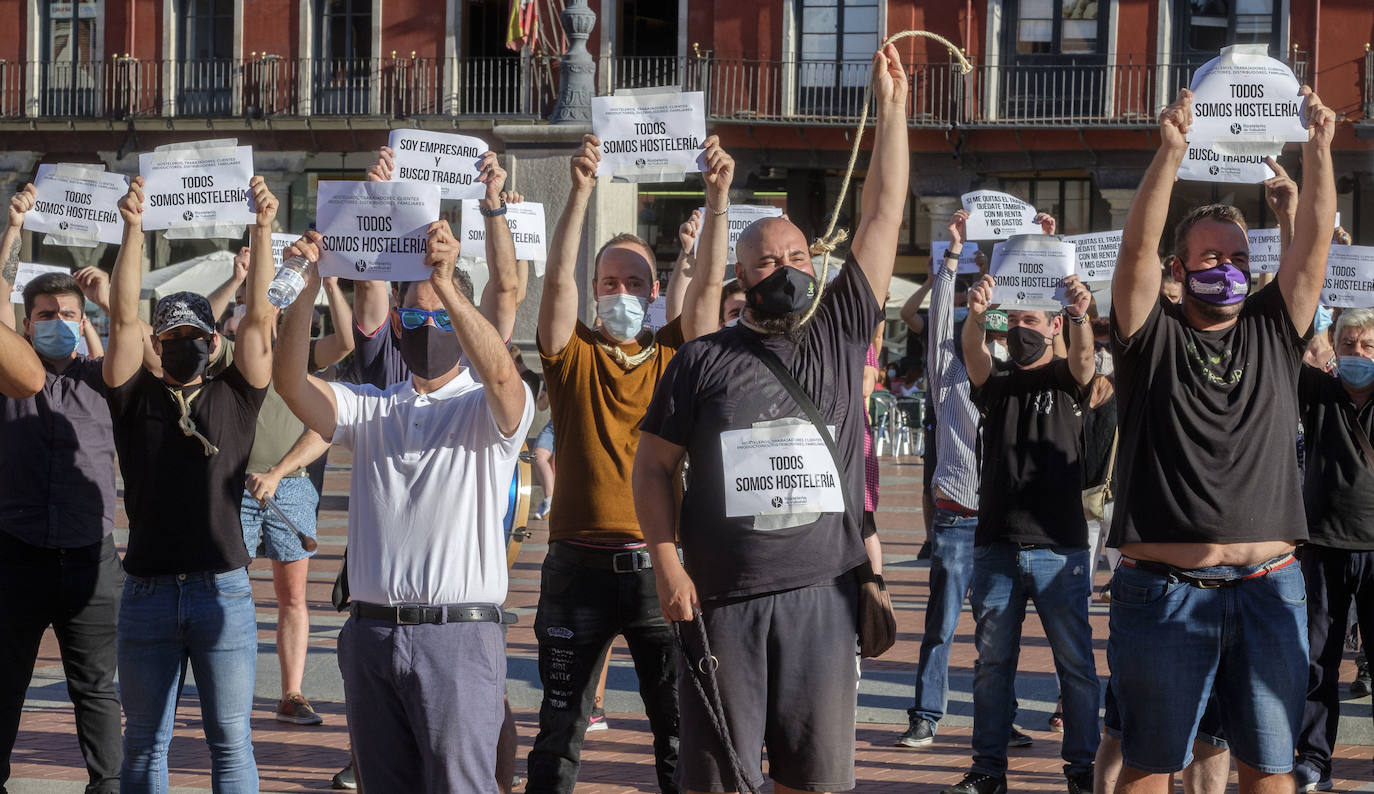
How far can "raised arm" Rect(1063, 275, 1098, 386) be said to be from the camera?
5.98 m

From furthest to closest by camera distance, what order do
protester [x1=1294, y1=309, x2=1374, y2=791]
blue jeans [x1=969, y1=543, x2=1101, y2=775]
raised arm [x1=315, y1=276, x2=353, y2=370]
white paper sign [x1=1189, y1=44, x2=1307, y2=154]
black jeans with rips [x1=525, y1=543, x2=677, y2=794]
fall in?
protester [x1=1294, y1=309, x2=1374, y2=791] < blue jeans [x1=969, y1=543, x2=1101, y2=775] < raised arm [x1=315, y1=276, x2=353, y2=370] < white paper sign [x1=1189, y1=44, x2=1307, y2=154] < black jeans with rips [x1=525, y1=543, x2=677, y2=794]

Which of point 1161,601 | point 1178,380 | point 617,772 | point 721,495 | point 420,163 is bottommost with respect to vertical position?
point 617,772

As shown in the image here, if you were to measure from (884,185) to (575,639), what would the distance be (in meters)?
1.74

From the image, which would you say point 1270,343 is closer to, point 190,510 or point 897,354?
point 190,510

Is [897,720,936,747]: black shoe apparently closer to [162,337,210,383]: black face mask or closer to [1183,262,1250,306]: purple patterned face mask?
[1183,262,1250,306]: purple patterned face mask

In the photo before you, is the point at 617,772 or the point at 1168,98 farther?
the point at 1168,98

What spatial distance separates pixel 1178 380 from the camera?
4742mm

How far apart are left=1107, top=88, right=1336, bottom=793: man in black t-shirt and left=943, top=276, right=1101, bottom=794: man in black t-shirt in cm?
154

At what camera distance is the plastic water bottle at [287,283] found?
443cm

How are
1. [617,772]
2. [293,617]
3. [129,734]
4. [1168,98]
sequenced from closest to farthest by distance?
1. [129,734]
2. [617,772]
3. [293,617]
4. [1168,98]

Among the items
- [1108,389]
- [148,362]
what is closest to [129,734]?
[148,362]

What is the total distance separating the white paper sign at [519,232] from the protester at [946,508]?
1.90m

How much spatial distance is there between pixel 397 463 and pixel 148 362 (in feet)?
4.98

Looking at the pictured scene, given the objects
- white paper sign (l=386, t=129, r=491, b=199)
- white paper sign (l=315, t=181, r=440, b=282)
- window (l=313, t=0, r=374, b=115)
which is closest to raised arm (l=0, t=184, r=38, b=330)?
white paper sign (l=386, t=129, r=491, b=199)
